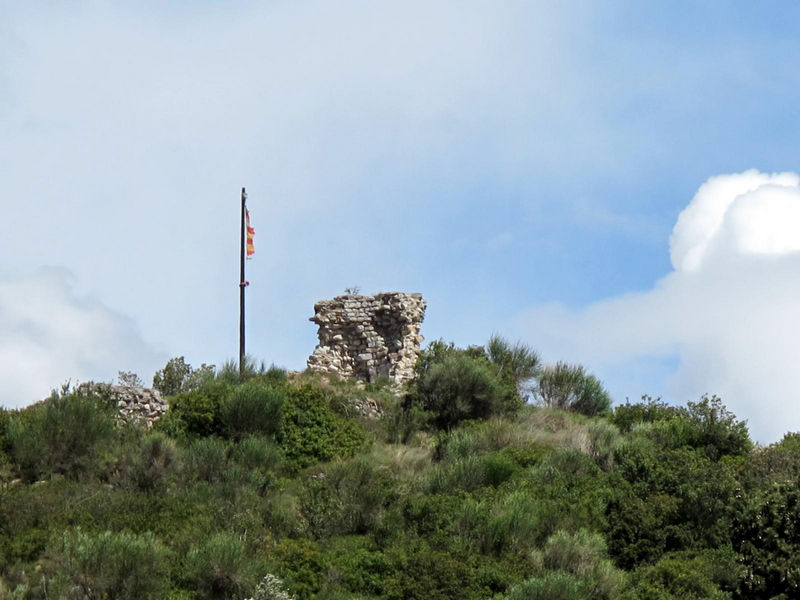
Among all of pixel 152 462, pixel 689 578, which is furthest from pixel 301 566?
pixel 689 578

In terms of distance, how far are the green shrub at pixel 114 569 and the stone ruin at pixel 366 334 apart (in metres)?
14.1

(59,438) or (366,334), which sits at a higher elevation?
(366,334)

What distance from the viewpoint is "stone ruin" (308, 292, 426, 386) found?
31.1 metres

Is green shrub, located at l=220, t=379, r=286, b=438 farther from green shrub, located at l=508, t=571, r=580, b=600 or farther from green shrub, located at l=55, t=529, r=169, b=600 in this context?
green shrub, located at l=508, t=571, r=580, b=600

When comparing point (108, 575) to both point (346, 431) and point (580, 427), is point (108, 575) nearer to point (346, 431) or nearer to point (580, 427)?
point (346, 431)

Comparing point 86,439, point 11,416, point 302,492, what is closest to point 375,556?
point 302,492

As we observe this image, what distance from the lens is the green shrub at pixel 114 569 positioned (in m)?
16.8

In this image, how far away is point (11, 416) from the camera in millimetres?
24297

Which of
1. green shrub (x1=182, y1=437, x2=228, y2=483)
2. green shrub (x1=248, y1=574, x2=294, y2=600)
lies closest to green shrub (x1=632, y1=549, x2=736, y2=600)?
green shrub (x1=248, y1=574, x2=294, y2=600)

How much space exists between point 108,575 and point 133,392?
9.95 metres

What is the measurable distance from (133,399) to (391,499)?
25.5 feet

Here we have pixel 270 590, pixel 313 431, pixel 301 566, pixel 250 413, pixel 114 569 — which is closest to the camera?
pixel 270 590

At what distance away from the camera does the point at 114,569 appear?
55.3 ft

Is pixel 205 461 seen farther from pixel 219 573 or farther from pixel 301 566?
pixel 219 573
